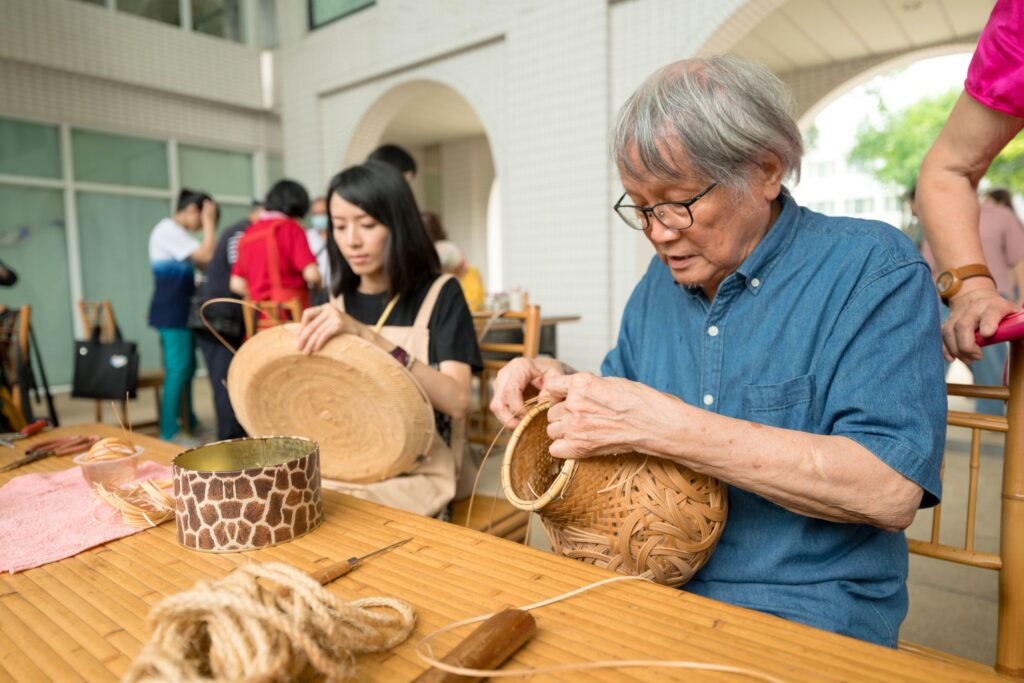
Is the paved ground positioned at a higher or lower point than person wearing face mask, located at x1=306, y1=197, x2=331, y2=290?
lower

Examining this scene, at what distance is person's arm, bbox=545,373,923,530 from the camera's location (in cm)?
75

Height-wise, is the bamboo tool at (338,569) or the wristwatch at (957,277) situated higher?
the wristwatch at (957,277)

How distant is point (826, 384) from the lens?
90 cm

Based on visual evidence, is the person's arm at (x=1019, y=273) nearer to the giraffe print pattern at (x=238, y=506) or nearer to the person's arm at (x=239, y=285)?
the person's arm at (x=239, y=285)

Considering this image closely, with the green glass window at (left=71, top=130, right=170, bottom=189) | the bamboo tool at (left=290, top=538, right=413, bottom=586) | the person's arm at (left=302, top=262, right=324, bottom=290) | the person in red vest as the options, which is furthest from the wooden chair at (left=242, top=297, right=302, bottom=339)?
the green glass window at (left=71, top=130, right=170, bottom=189)

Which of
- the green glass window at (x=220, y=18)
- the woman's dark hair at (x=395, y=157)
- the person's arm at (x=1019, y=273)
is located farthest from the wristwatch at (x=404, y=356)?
the green glass window at (x=220, y=18)

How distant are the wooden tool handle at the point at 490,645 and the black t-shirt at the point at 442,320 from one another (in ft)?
3.46

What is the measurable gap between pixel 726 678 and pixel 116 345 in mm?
4202

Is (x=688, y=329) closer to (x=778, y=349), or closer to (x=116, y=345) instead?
(x=778, y=349)

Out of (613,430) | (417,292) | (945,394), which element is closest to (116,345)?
(417,292)

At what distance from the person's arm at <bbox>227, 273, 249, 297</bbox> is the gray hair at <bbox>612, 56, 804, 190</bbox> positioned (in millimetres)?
2663

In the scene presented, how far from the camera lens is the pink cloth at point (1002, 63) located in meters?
0.98

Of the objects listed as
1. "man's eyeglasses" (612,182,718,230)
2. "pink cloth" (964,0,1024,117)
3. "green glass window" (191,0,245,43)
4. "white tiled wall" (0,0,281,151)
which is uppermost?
"green glass window" (191,0,245,43)

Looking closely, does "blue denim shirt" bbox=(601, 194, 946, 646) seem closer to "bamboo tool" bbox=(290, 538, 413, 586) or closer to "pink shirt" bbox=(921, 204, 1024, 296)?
"bamboo tool" bbox=(290, 538, 413, 586)
